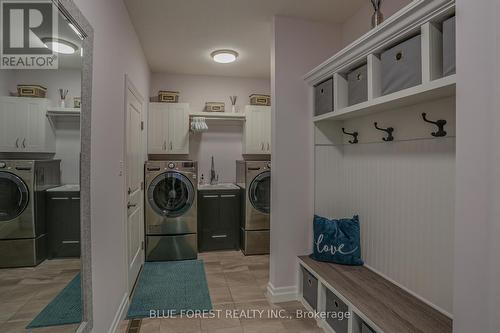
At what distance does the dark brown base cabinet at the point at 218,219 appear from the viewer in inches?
167

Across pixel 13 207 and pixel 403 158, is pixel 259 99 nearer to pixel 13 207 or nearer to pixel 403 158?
pixel 403 158

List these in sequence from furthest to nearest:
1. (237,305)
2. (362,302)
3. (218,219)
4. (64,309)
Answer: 1. (218,219)
2. (237,305)
3. (362,302)
4. (64,309)

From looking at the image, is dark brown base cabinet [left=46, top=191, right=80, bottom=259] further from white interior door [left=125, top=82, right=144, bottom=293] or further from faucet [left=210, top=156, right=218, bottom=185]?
faucet [left=210, top=156, right=218, bottom=185]

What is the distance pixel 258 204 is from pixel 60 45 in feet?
10.6

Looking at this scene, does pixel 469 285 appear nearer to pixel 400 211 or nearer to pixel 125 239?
pixel 400 211

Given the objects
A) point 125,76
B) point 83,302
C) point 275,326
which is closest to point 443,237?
point 275,326

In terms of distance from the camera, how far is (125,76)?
8.42ft

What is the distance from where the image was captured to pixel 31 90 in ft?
3.45

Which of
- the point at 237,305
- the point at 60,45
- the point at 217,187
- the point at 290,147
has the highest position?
the point at 60,45

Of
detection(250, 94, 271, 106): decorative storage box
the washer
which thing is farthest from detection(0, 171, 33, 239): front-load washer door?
detection(250, 94, 271, 106): decorative storage box

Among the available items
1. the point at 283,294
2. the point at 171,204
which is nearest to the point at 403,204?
the point at 283,294

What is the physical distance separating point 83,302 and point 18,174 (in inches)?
34.6

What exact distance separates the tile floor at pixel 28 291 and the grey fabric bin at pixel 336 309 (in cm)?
167

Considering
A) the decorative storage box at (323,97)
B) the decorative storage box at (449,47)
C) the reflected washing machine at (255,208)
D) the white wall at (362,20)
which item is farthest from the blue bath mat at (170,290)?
the white wall at (362,20)
